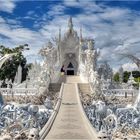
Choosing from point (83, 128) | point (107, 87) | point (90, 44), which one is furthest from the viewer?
point (90, 44)

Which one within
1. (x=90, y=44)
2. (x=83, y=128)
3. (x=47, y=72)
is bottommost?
(x=83, y=128)

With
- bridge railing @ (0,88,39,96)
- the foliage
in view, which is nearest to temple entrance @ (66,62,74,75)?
the foliage

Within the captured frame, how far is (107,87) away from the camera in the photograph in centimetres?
4244

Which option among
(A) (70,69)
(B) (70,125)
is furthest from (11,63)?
(B) (70,125)

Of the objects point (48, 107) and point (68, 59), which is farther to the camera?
point (68, 59)

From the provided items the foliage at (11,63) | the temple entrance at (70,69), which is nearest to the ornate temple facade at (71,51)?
the temple entrance at (70,69)

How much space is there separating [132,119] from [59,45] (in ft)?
127

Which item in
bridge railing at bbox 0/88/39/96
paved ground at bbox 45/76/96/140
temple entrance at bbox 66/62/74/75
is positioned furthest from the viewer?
temple entrance at bbox 66/62/74/75

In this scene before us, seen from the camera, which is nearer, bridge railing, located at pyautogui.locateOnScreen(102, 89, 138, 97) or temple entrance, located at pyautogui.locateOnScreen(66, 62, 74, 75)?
bridge railing, located at pyautogui.locateOnScreen(102, 89, 138, 97)

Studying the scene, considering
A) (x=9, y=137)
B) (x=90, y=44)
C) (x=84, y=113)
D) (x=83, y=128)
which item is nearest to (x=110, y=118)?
(x=83, y=128)

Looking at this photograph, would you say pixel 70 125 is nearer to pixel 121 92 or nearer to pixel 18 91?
pixel 121 92

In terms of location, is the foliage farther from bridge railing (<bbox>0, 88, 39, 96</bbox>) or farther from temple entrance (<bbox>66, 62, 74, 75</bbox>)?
bridge railing (<bbox>0, 88, 39, 96</bbox>)

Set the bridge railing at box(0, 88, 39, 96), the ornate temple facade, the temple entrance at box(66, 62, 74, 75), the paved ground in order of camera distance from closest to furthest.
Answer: the paved ground < the bridge railing at box(0, 88, 39, 96) < the ornate temple facade < the temple entrance at box(66, 62, 74, 75)

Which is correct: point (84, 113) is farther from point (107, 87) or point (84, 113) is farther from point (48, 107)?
point (107, 87)
